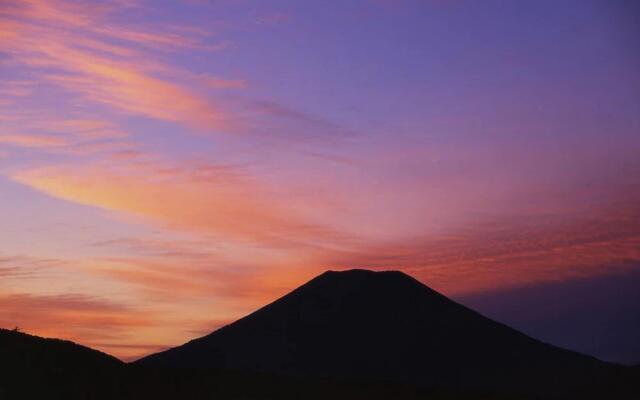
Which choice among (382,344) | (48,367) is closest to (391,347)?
(382,344)

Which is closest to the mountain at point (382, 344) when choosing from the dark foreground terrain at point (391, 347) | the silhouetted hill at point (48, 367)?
the dark foreground terrain at point (391, 347)

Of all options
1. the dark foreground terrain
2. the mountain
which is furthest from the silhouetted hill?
the mountain

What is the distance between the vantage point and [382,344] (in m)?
95.6

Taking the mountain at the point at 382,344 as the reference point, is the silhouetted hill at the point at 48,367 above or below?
below

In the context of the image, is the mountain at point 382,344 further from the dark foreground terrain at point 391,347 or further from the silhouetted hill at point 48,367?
the silhouetted hill at point 48,367

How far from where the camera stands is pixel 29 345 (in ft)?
115

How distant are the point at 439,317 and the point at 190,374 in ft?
215

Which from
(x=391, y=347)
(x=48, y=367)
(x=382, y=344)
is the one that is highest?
(x=382, y=344)

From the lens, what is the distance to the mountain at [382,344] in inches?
3474

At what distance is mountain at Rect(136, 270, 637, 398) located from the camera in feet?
290

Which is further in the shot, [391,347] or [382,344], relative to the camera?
[382,344]

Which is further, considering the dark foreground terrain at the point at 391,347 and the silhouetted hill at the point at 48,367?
the dark foreground terrain at the point at 391,347

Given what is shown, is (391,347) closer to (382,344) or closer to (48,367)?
(382,344)

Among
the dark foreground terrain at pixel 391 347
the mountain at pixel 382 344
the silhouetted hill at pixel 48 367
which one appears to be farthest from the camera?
the mountain at pixel 382 344
